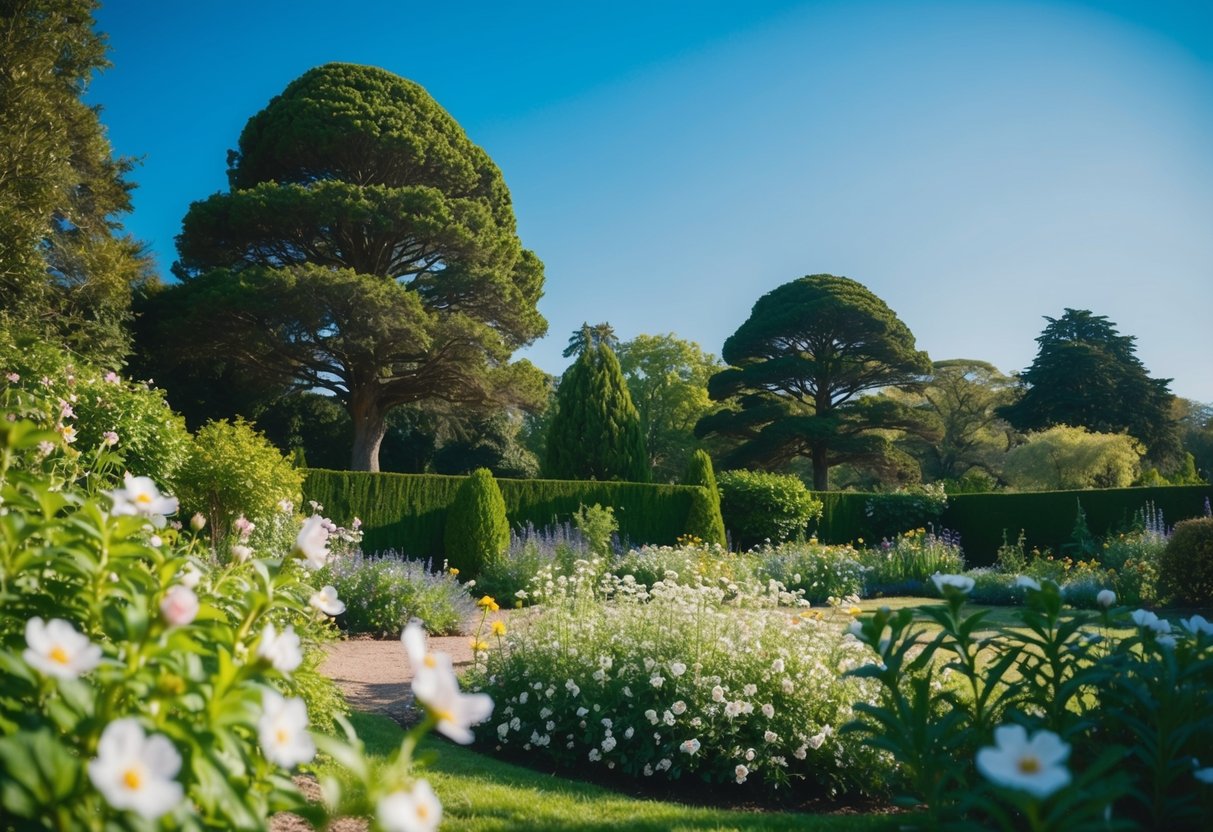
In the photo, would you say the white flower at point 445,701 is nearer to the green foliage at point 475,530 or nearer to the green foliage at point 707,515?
the green foliage at point 475,530

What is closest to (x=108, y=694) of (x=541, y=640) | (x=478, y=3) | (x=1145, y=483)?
(x=541, y=640)

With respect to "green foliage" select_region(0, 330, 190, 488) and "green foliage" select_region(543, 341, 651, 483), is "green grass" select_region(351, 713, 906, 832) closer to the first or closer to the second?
"green foliage" select_region(0, 330, 190, 488)

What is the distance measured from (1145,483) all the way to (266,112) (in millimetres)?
24524

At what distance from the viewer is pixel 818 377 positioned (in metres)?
26.1

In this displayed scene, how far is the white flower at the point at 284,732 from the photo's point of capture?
3.85 feet

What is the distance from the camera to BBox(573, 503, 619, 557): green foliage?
12.6m

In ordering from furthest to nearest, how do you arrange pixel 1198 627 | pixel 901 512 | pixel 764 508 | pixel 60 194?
pixel 901 512
pixel 764 508
pixel 60 194
pixel 1198 627

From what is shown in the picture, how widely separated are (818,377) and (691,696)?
76.3 ft

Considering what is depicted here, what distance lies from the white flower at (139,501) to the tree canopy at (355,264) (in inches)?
558

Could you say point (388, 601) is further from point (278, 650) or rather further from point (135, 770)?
point (135, 770)

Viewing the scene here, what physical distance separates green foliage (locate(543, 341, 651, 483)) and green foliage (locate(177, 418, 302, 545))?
8281 mm

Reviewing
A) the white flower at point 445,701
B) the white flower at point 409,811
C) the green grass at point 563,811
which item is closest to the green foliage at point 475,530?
the green grass at point 563,811

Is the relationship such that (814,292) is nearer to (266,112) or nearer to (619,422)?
(619,422)

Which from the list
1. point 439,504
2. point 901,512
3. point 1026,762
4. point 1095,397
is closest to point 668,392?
point 901,512
